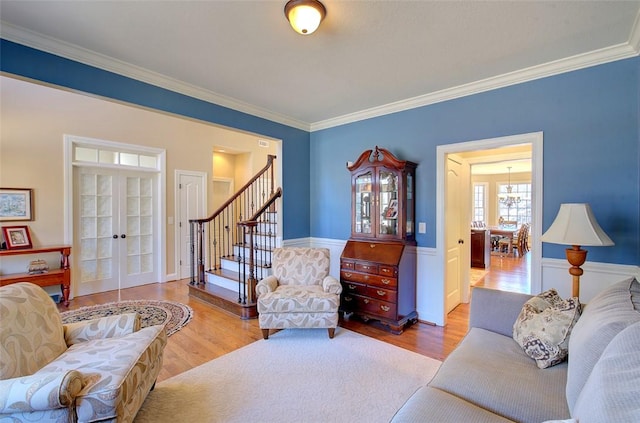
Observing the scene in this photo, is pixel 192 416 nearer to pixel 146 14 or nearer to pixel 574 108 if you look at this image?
pixel 146 14

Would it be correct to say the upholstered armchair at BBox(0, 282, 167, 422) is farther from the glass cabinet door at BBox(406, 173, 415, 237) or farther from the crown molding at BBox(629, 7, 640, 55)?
the crown molding at BBox(629, 7, 640, 55)

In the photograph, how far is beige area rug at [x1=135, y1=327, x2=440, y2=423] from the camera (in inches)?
77.4

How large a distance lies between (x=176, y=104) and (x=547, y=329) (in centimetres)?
377

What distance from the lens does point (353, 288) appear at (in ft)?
11.7

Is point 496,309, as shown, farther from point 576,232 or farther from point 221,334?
point 221,334

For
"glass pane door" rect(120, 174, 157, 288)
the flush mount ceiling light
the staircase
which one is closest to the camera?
the flush mount ceiling light

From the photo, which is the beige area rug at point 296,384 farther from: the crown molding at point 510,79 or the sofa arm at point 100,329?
the crown molding at point 510,79

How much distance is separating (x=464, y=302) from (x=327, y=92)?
349 centimetres

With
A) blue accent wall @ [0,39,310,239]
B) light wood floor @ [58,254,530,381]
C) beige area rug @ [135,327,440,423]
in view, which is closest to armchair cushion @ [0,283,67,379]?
beige area rug @ [135,327,440,423]

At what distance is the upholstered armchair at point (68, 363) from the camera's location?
4.27 feet

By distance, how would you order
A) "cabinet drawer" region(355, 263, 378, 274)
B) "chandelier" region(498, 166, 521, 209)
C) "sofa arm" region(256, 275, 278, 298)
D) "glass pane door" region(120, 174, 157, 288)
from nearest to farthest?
"sofa arm" region(256, 275, 278, 298) → "cabinet drawer" region(355, 263, 378, 274) → "glass pane door" region(120, 174, 157, 288) → "chandelier" region(498, 166, 521, 209)

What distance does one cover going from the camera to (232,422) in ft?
6.21

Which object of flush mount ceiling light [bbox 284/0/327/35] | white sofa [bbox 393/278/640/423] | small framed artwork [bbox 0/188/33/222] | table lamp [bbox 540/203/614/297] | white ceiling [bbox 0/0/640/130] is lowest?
white sofa [bbox 393/278/640/423]

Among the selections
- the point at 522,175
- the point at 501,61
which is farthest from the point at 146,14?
the point at 522,175
